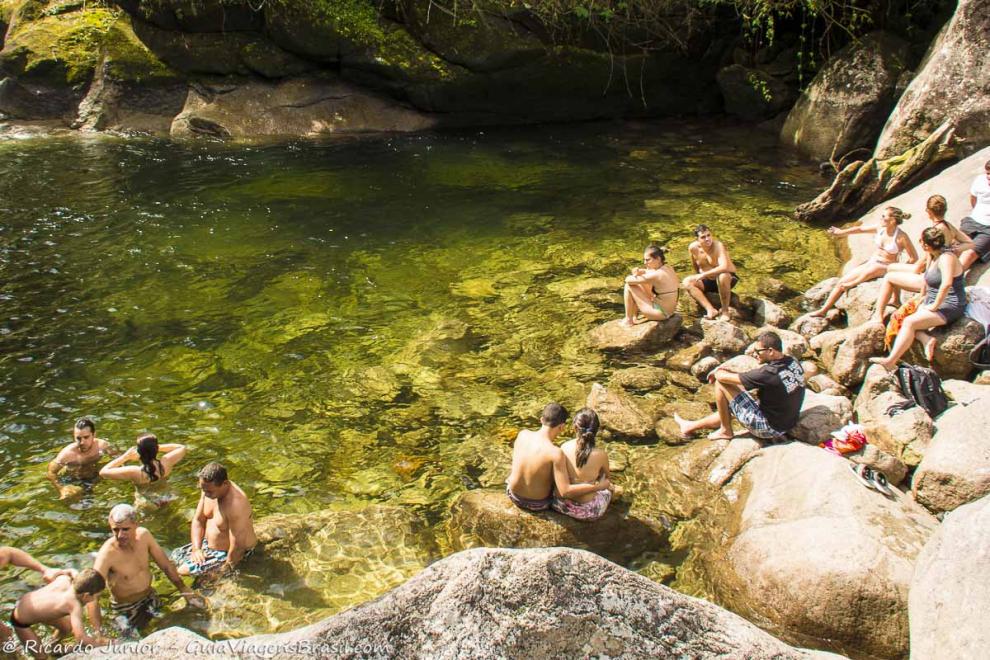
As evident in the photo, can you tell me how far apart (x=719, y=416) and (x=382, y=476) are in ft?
12.2

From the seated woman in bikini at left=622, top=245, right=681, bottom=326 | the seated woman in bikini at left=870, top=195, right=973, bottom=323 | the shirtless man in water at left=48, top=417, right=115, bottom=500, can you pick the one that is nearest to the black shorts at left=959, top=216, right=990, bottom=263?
the seated woman in bikini at left=870, top=195, right=973, bottom=323

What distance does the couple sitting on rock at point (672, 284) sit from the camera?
10391mm

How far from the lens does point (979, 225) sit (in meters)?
9.78

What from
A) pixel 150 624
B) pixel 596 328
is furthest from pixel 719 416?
pixel 150 624

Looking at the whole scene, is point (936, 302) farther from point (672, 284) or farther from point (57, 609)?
point (57, 609)

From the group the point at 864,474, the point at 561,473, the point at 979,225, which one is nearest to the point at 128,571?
the point at 561,473

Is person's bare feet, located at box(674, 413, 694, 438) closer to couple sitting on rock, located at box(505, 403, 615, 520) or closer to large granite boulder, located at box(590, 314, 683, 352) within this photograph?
couple sitting on rock, located at box(505, 403, 615, 520)

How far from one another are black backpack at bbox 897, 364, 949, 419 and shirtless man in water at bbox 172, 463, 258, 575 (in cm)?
670

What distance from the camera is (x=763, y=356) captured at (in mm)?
7832

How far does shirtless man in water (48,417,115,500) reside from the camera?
775cm

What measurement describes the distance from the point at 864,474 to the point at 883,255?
202 inches

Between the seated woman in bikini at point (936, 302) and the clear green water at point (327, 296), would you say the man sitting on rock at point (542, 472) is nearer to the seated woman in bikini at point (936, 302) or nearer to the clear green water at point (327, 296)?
the clear green water at point (327, 296)

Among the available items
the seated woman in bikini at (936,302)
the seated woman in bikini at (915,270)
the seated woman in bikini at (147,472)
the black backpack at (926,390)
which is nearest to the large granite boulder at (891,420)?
the black backpack at (926,390)

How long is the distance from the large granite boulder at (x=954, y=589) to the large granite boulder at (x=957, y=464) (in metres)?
1.10
